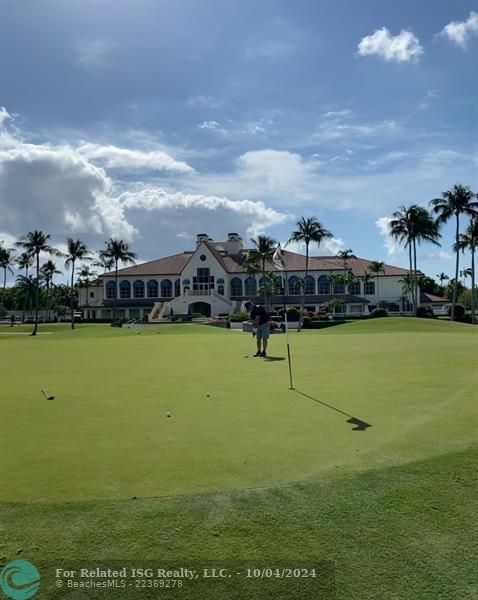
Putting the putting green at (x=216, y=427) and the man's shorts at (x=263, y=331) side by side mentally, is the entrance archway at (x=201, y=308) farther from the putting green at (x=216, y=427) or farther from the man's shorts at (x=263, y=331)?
the putting green at (x=216, y=427)

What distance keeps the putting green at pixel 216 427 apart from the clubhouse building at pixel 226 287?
67.3 metres

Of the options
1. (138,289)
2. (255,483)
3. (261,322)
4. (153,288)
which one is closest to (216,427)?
(255,483)

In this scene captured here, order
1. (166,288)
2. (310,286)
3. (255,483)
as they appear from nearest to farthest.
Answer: (255,483) < (310,286) < (166,288)

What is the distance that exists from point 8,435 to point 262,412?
3661 mm

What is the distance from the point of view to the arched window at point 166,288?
3615 inches

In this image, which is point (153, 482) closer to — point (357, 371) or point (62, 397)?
point (62, 397)

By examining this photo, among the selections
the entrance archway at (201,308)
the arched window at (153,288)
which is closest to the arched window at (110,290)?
the arched window at (153,288)

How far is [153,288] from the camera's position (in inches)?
3654

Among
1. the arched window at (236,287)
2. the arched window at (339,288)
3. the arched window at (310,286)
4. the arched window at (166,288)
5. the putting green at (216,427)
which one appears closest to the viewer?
the putting green at (216,427)

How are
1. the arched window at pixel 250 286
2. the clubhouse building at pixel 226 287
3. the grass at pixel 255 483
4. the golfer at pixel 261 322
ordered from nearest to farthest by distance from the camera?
1. the grass at pixel 255 483
2. the golfer at pixel 261 322
3. the clubhouse building at pixel 226 287
4. the arched window at pixel 250 286

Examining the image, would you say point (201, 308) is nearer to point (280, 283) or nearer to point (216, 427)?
point (280, 283)

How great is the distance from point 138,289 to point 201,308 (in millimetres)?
15071

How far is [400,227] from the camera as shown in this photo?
66750 mm

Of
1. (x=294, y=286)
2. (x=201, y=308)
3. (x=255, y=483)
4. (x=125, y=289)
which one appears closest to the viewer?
(x=255, y=483)
